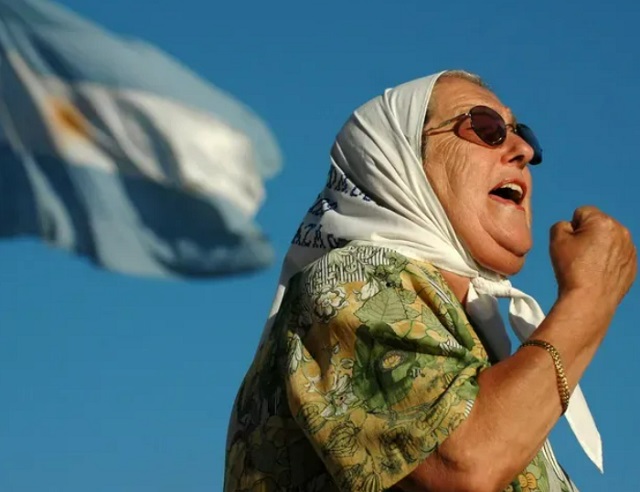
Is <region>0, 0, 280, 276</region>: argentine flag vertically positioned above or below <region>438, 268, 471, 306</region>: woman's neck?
above

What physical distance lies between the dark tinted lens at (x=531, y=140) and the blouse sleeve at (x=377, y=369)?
103 centimetres

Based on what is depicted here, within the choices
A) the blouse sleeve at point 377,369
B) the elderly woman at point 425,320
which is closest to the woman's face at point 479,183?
the elderly woman at point 425,320

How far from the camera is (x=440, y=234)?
4.60 meters

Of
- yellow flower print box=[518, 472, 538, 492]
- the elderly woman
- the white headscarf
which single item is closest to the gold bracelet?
the elderly woman

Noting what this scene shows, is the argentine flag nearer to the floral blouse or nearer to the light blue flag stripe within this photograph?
the light blue flag stripe

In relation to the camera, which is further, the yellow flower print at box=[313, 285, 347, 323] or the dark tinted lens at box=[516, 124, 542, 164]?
the dark tinted lens at box=[516, 124, 542, 164]

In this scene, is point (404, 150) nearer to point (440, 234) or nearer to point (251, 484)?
point (440, 234)

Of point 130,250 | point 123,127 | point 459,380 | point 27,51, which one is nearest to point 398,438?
point 459,380

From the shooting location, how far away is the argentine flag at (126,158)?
4477mm

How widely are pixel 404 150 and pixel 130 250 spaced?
101cm

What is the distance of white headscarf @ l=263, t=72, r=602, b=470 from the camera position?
450 centimetres

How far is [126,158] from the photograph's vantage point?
4660 mm

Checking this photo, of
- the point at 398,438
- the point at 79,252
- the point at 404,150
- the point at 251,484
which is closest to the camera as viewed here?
the point at 398,438

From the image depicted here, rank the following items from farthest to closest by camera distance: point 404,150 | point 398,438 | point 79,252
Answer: point 404,150 < point 79,252 < point 398,438
